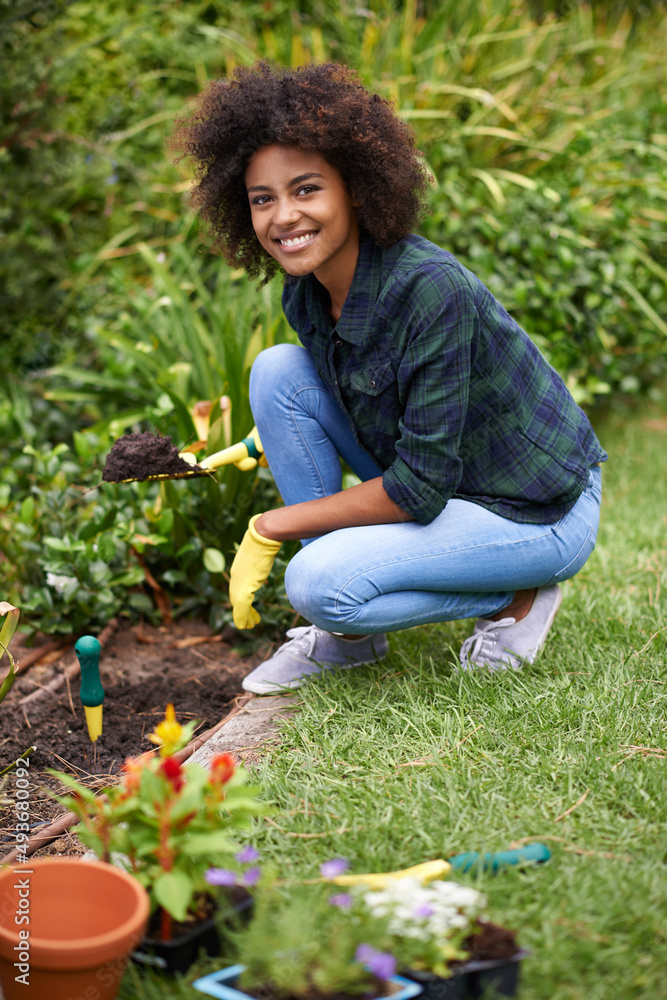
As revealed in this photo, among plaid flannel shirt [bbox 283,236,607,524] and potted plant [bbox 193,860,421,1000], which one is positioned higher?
plaid flannel shirt [bbox 283,236,607,524]

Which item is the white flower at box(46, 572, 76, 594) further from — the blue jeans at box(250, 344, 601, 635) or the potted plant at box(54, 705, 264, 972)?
the potted plant at box(54, 705, 264, 972)

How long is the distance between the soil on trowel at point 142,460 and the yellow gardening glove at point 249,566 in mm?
224

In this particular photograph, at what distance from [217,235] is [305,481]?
0.59 metres

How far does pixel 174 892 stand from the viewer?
105 centimetres

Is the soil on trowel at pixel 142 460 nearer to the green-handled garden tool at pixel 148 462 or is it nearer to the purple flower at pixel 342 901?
the green-handled garden tool at pixel 148 462

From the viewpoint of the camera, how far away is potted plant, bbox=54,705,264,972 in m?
1.08

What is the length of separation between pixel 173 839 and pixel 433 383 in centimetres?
93

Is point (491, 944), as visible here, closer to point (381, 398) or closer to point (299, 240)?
point (381, 398)

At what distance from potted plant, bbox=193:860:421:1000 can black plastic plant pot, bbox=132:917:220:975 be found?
0.18 ft

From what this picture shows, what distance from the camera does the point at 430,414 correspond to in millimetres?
1649

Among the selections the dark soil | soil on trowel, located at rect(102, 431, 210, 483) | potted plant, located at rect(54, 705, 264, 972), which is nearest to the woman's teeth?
soil on trowel, located at rect(102, 431, 210, 483)

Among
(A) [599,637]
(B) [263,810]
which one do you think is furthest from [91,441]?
(B) [263,810]

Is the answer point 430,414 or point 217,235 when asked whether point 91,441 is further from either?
point 430,414

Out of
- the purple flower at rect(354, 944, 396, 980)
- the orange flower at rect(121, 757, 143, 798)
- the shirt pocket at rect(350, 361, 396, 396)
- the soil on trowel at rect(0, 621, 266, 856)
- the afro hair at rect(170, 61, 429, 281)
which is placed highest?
the afro hair at rect(170, 61, 429, 281)
